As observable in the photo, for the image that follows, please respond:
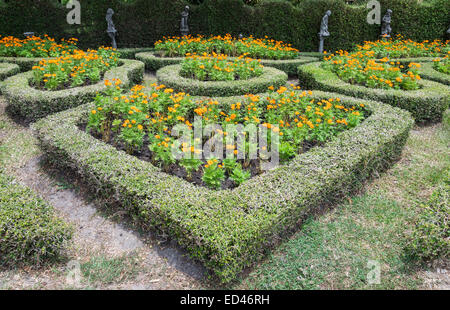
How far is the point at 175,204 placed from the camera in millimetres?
3564

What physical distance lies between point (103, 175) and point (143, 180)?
0.65 meters

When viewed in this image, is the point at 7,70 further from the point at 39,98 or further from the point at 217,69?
the point at 217,69

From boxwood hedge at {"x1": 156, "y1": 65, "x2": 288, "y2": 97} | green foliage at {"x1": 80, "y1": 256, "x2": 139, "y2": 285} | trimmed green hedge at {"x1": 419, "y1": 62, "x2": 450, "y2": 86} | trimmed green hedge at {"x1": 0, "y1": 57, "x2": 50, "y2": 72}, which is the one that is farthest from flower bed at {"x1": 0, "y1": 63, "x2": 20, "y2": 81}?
trimmed green hedge at {"x1": 419, "y1": 62, "x2": 450, "y2": 86}

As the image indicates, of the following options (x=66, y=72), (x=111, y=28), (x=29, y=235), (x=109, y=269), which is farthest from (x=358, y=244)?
(x=111, y=28)

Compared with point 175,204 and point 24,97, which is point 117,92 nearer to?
point 24,97

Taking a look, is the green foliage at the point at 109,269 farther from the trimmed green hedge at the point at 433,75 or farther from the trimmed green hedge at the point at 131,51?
the trimmed green hedge at the point at 131,51

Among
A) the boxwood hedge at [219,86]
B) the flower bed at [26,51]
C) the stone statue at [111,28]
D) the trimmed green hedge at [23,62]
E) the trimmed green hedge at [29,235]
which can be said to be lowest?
the trimmed green hedge at [29,235]

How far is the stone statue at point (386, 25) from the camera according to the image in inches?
510

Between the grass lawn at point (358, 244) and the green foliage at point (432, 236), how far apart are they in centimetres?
20

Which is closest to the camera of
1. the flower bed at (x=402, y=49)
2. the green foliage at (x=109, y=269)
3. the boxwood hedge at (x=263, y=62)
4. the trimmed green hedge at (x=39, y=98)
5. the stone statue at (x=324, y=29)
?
the green foliage at (x=109, y=269)

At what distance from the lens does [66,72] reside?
7652mm

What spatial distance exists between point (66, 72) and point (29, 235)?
5.61 m

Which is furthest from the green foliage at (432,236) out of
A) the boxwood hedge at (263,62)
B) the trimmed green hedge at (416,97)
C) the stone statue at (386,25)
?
the stone statue at (386,25)
